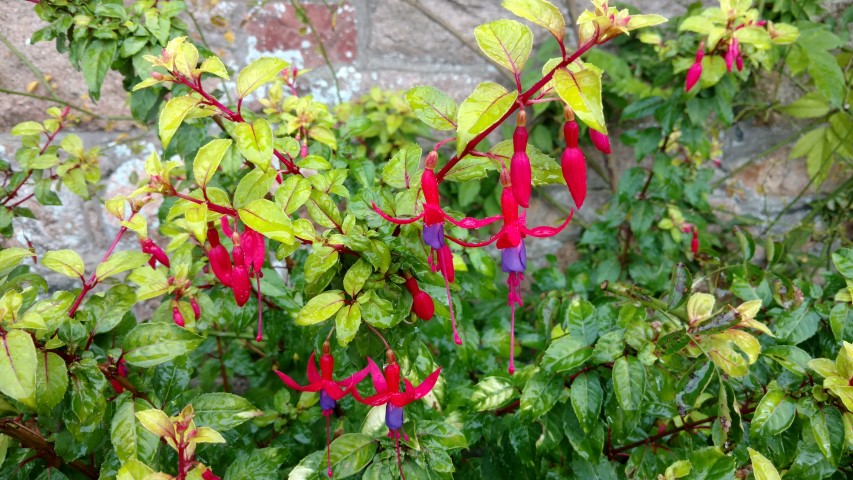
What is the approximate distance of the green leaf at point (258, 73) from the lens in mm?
576

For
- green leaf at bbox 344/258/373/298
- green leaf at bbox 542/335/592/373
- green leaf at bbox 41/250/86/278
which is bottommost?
green leaf at bbox 542/335/592/373

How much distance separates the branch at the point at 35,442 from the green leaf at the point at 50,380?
0.33 feet

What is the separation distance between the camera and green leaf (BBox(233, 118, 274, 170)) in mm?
537

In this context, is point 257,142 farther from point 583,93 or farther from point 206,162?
point 583,93

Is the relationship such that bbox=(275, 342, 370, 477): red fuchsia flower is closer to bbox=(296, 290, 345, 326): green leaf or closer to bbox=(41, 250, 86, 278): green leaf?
bbox=(296, 290, 345, 326): green leaf

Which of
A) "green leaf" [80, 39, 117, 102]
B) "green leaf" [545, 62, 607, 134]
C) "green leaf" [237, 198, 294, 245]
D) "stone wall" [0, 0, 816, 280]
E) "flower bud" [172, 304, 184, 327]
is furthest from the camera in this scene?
"stone wall" [0, 0, 816, 280]

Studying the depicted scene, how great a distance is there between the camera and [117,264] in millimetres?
659

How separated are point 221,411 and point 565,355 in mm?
400

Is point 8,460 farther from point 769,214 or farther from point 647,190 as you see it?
point 769,214

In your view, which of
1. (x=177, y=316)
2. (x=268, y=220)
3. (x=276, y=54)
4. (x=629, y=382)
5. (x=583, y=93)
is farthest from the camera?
(x=276, y=54)

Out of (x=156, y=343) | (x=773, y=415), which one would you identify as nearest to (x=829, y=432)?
(x=773, y=415)

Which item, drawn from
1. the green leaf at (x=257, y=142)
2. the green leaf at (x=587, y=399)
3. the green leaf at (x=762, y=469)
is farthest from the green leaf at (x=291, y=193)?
the green leaf at (x=762, y=469)

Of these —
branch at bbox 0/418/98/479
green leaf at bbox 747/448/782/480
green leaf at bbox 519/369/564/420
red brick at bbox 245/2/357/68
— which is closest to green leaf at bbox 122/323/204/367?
branch at bbox 0/418/98/479

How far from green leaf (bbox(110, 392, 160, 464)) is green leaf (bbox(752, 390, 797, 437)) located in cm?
65
